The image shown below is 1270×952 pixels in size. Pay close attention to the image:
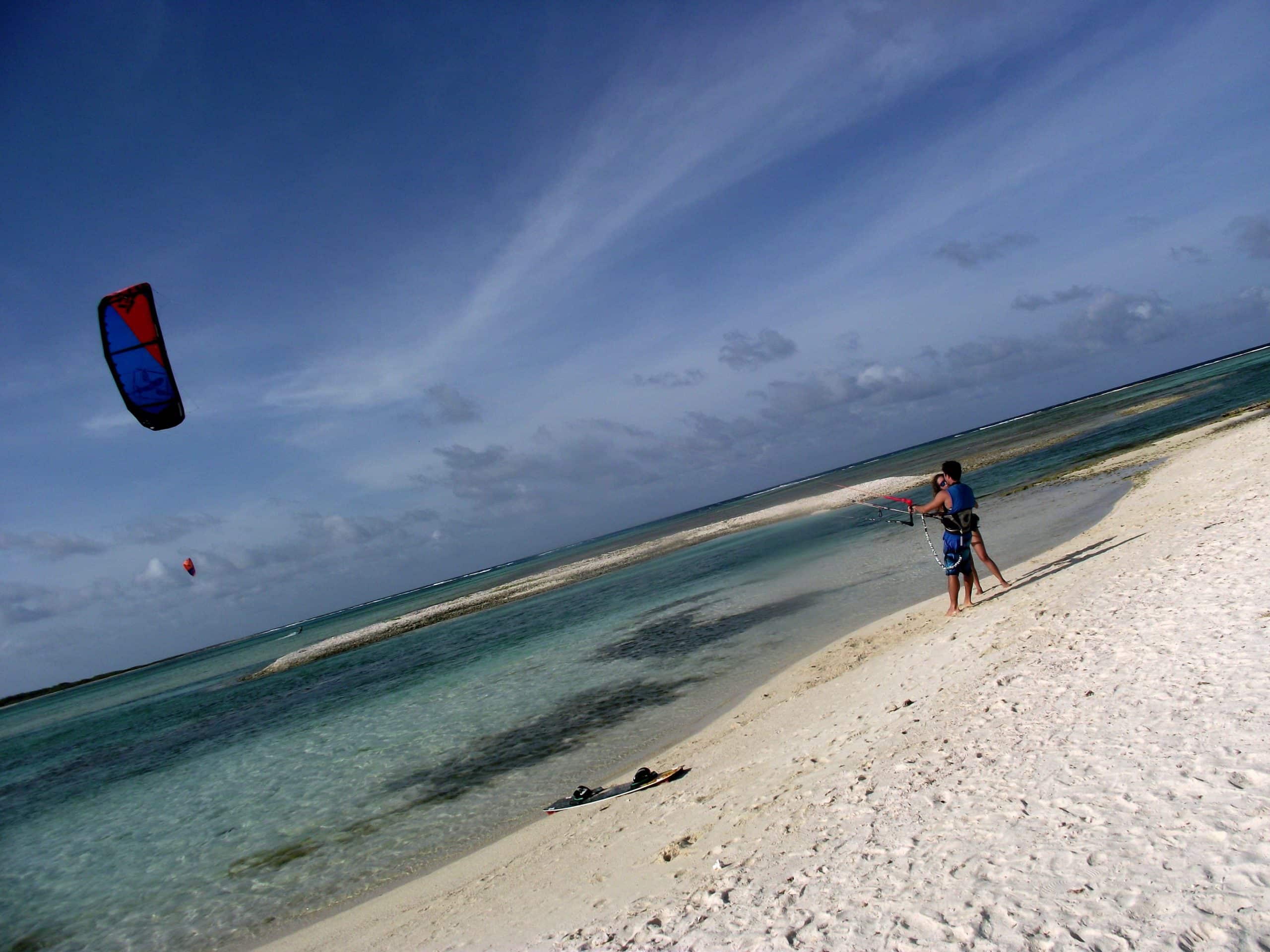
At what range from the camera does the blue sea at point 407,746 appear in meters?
10.3

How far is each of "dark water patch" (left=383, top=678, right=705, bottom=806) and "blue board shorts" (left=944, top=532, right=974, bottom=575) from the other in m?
5.63

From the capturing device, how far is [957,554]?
12391 millimetres

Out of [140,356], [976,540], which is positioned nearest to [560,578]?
[976,540]

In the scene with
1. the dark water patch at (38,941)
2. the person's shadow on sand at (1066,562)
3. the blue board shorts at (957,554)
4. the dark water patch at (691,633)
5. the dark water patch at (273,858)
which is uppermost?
the blue board shorts at (957,554)

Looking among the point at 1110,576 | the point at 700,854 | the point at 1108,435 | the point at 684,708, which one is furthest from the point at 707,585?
the point at 1108,435

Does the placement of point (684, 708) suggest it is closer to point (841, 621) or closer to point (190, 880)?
point (841, 621)

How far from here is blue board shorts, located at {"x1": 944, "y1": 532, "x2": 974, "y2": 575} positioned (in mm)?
12322

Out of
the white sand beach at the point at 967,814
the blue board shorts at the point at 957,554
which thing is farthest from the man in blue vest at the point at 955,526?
the white sand beach at the point at 967,814

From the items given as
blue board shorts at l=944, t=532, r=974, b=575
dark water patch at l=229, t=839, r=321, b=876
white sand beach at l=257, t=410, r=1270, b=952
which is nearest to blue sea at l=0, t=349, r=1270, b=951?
dark water patch at l=229, t=839, r=321, b=876

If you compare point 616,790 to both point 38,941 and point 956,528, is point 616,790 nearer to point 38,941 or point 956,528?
point 956,528

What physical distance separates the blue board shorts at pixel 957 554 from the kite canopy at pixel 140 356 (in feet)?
39.6

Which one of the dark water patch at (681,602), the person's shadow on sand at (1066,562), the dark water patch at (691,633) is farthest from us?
the dark water patch at (681,602)

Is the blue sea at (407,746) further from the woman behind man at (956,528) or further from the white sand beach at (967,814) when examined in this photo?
the woman behind man at (956,528)

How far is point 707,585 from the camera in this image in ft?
98.6
